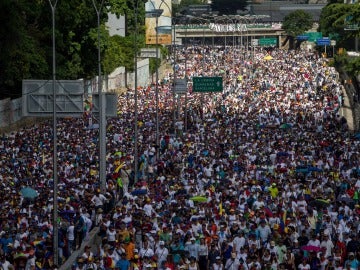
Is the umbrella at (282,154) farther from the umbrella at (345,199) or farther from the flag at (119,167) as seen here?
the umbrella at (345,199)

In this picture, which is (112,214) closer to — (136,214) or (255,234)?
(136,214)

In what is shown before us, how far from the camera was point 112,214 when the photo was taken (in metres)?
32.1

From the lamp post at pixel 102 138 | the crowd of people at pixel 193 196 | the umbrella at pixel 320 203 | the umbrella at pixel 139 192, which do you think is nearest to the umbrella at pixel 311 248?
the crowd of people at pixel 193 196

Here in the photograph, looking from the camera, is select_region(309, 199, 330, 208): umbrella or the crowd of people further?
select_region(309, 199, 330, 208): umbrella

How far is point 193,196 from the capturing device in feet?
111

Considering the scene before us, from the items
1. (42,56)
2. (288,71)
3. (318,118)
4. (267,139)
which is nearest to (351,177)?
(267,139)

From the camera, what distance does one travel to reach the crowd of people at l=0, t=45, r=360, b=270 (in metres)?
26.2

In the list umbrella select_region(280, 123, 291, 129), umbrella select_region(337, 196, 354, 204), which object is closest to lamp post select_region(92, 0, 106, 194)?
umbrella select_region(337, 196, 354, 204)

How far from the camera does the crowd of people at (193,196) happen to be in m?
26.2

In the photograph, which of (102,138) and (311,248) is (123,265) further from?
(102,138)

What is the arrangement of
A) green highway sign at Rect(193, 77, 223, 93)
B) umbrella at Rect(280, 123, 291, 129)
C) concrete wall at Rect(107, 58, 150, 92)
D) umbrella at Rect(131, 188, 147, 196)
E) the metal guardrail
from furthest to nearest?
1. concrete wall at Rect(107, 58, 150, 92)
2. green highway sign at Rect(193, 77, 223, 93)
3. umbrella at Rect(280, 123, 291, 129)
4. umbrella at Rect(131, 188, 147, 196)
5. the metal guardrail

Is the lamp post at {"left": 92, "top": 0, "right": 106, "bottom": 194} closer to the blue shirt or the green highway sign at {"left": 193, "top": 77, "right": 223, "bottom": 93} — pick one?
the blue shirt

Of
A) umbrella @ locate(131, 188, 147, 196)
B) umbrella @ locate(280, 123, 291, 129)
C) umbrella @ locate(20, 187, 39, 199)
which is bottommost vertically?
umbrella @ locate(280, 123, 291, 129)

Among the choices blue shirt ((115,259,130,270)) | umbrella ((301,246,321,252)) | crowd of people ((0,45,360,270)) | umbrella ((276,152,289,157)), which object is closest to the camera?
blue shirt ((115,259,130,270))
